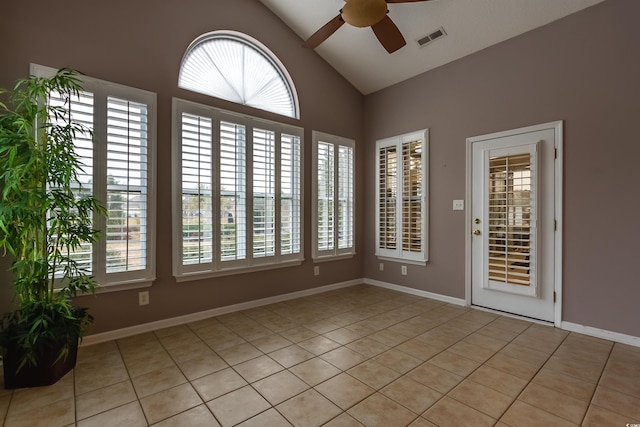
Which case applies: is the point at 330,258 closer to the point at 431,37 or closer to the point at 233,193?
the point at 233,193

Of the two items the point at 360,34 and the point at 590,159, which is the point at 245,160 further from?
the point at 590,159

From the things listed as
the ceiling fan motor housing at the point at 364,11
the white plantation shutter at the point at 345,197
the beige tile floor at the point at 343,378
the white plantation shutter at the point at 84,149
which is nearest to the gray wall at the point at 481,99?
the white plantation shutter at the point at 84,149

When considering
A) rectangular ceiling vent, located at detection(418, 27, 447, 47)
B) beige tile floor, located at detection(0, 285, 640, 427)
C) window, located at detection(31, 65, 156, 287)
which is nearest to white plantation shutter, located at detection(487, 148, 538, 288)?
beige tile floor, located at detection(0, 285, 640, 427)

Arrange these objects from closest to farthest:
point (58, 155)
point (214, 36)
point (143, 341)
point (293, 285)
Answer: point (58, 155), point (143, 341), point (214, 36), point (293, 285)

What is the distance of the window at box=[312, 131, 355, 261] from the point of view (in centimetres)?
436

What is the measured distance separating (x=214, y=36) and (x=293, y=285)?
3235 mm

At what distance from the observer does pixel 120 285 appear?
278 cm

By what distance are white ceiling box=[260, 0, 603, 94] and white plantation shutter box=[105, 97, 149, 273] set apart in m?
2.33

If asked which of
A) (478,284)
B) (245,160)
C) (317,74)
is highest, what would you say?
(317,74)

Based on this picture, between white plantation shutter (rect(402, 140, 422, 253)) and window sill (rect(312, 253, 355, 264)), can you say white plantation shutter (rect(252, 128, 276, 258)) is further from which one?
white plantation shutter (rect(402, 140, 422, 253))

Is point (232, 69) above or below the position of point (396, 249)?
above

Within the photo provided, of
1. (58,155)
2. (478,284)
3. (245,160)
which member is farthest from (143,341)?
(478,284)

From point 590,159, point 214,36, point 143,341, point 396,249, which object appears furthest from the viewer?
point 396,249

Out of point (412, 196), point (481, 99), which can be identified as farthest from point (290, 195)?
point (481, 99)
